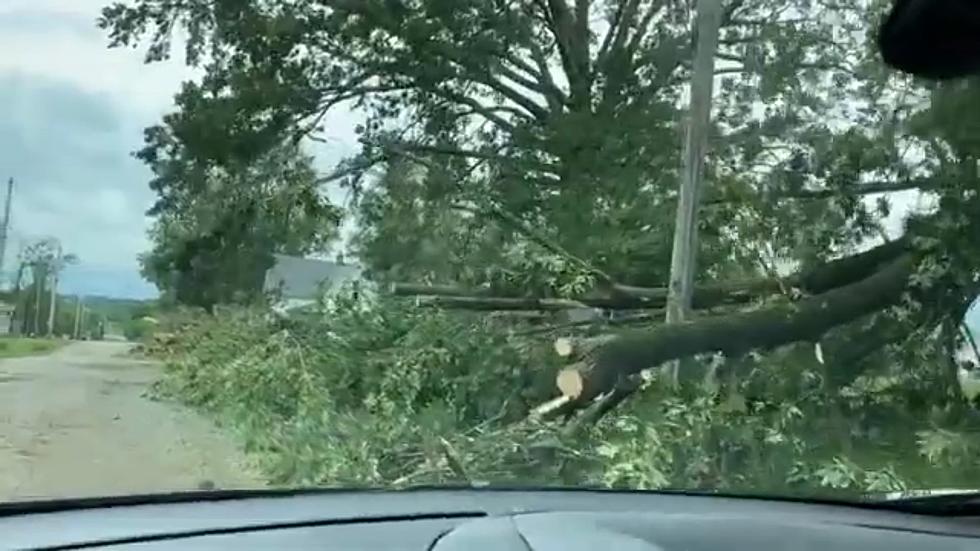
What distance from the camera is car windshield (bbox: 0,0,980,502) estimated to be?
2086mm

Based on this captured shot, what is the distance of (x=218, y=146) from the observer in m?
2.24

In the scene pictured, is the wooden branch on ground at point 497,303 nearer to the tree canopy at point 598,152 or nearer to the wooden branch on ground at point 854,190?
the tree canopy at point 598,152

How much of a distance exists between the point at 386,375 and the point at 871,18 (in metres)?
1.13

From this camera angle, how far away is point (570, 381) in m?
2.39

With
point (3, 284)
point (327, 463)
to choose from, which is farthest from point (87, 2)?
point (327, 463)

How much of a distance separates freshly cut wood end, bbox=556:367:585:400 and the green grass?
913 millimetres

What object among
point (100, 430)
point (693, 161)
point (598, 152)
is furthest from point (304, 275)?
point (693, 161)

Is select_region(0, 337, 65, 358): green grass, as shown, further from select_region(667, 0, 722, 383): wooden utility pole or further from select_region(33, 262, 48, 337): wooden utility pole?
select_region(667, 0, 722, 383): wooden utility pole

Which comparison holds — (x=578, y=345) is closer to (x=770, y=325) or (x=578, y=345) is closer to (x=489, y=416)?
(x=489, y=416)

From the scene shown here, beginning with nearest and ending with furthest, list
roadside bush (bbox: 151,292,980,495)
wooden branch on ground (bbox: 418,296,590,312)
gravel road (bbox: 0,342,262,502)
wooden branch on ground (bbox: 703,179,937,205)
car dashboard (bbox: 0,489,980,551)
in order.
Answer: car dashboard (bbox: 0,489,980,551), gravel road (bbox: 0,342,262,502), roadside bush (bbox: 151,292,980,495), wooden branch on ground (bbox: 418,296,590,312), wooden branch on ground (bbox: 703,179,937,205)

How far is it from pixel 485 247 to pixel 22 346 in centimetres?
82

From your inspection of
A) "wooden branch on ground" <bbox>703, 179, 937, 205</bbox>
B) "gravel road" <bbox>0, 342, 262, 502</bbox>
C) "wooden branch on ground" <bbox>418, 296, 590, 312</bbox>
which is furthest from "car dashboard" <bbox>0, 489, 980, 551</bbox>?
"wooden branch on ground" <bbox>703, 179, 937, 205</bbox>

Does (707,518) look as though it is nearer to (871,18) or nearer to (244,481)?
(244,481)

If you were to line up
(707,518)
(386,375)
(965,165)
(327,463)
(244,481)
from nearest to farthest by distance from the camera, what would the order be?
(707,518) → (244,481) → (327,463) → (386,375) → (965,165)
